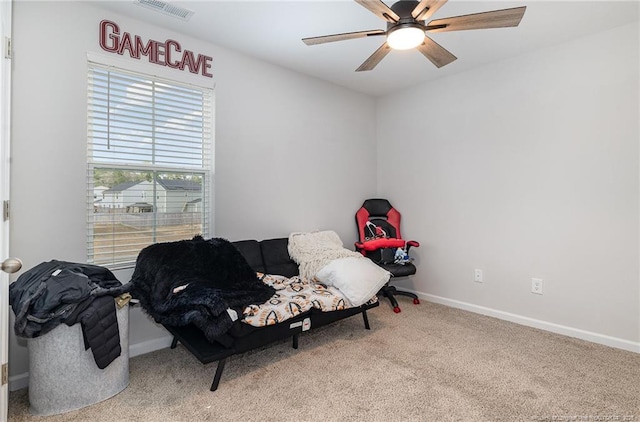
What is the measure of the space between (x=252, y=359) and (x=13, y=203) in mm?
1818

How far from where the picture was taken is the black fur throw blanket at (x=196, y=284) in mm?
1988

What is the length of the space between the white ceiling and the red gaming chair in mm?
1606

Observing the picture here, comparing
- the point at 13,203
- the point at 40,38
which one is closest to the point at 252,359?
the point at 13,203

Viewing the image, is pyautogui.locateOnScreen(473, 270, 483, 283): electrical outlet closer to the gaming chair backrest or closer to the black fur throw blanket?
the gaming chair backrest

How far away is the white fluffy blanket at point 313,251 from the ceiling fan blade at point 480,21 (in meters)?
1.87

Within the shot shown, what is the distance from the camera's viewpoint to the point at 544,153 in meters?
3.03

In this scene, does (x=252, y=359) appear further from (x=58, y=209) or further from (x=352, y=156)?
(x=352, y=156)

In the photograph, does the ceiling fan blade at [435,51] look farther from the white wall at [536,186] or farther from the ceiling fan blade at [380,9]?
the white wall at [536,186]

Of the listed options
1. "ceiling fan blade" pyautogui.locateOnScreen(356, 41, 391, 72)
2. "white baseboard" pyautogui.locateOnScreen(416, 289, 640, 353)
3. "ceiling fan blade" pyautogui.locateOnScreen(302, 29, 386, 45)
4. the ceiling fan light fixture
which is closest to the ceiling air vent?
"ceiling fan blade" pyautogui.locateOnScreen(302, 29, 386, 45)

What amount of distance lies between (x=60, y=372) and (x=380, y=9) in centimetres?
257

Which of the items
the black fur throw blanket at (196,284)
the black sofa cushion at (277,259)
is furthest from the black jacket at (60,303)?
the black sofa cushion at (277,259)

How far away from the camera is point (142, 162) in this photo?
2.61 metres

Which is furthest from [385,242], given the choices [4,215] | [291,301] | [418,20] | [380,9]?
[4,215]

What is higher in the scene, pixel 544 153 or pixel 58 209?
pixel 544 153
